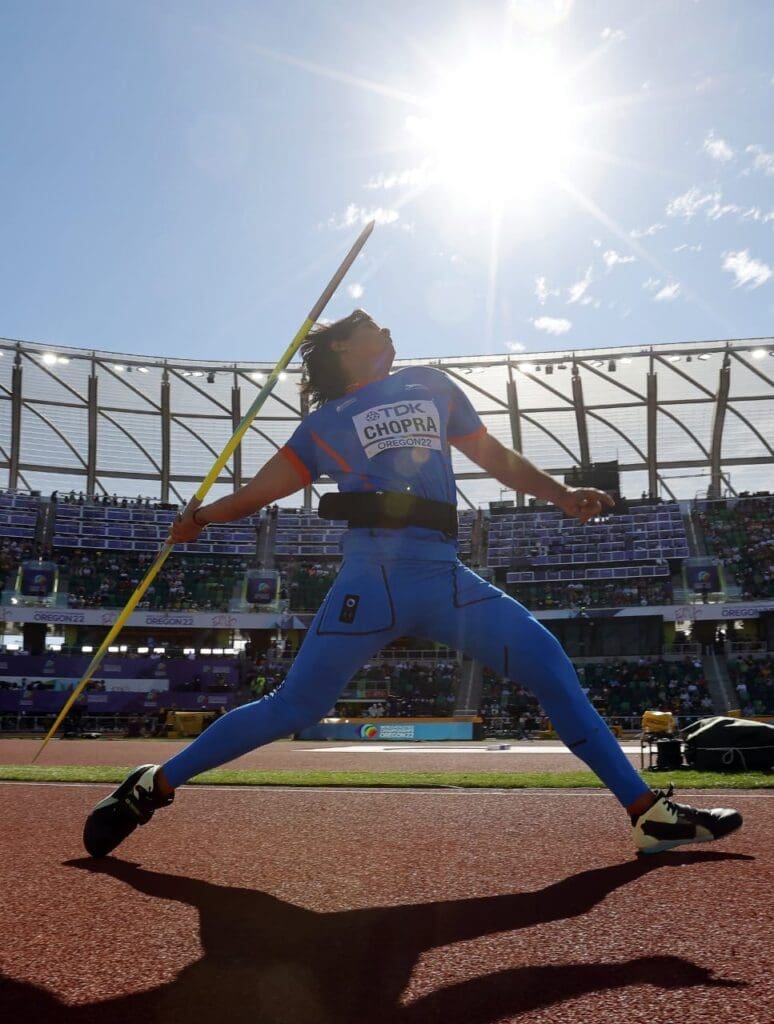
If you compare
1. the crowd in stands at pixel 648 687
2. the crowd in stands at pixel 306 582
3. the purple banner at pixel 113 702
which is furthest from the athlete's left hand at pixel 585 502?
the crowd in stands at pixel 306 582

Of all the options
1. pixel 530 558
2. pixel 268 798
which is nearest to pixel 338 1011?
pixel 268 798

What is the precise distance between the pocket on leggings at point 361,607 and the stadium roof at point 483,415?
3461 centimetres

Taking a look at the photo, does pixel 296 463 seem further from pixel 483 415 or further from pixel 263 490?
pixel 483 415

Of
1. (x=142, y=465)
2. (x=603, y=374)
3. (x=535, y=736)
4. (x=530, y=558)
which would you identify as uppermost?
(x=603, y=374)

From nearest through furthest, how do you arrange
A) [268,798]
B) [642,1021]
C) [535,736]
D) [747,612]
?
[642,1021]
[268,798]
[535,736]
[747,612]

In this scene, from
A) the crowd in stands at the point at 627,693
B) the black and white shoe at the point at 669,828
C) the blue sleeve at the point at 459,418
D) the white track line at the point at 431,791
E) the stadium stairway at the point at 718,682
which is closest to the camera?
the black and white shoe at the point at 669,828

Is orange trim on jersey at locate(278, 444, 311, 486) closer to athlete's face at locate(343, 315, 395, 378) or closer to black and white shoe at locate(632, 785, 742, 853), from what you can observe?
athlete's face at locate(343, 315, 395, 378)

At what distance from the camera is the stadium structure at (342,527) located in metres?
30.6

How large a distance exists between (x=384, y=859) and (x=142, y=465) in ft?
133

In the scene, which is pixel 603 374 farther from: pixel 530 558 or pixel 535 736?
pixel 535 736

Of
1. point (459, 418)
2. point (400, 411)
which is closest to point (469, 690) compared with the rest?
point (459, 418)

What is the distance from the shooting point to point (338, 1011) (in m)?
1.58

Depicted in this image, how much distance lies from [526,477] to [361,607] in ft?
3.29

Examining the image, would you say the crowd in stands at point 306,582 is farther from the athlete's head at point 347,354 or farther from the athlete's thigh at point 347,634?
the athlete's thigh at point 347,634
